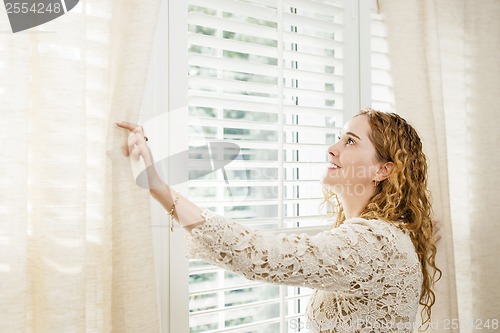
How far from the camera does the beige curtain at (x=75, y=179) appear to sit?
1054 millimetres

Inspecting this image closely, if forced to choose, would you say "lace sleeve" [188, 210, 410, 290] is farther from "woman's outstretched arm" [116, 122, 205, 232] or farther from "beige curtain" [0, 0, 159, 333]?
"beige curtain" [0, 0, 159, 333]

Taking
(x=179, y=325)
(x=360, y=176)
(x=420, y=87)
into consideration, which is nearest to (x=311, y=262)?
(x=360, y=176)

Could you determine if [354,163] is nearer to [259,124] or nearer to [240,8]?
[259,124]

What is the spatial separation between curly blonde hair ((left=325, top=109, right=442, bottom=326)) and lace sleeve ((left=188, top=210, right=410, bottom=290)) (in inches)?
8.2

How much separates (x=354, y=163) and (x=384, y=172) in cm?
10

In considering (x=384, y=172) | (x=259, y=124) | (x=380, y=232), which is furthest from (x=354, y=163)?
(x=259, y=124)

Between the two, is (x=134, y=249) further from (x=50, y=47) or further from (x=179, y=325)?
(x=50, y=47)

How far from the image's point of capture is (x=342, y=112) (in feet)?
6.27

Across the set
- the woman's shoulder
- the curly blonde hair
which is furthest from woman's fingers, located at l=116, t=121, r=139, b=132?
the curly blonde hair

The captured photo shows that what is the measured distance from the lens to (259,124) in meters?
1.65

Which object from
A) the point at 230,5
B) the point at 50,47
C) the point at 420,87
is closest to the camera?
the point at 50,47

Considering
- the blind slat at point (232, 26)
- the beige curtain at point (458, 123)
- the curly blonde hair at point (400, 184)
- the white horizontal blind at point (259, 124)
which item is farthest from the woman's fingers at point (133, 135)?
the beige curtain at point (458, 123)

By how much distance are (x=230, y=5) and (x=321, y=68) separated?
20.1 inches

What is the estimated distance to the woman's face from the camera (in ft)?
4.85
